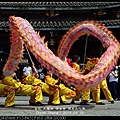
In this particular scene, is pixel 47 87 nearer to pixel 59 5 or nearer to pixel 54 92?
pixel 54 92

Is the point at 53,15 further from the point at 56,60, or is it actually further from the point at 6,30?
the point at 56,60

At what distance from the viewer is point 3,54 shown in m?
18.3

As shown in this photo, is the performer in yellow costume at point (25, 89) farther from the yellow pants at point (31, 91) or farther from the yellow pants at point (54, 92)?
the yellow pants at point (54, 92)

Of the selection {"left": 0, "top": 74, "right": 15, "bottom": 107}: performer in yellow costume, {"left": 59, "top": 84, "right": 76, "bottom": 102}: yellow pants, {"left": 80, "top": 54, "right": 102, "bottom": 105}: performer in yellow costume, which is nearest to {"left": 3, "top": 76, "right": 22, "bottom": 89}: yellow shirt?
{"left": 0, "top": 74, "right": 15, "bottom": 107}: performer in yellow costume

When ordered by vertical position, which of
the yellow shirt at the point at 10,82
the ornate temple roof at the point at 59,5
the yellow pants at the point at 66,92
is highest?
the ornate temple roof at the point at 59,5

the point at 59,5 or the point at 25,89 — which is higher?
the point at 59,5

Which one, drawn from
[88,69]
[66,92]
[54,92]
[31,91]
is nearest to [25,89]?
[31,91]

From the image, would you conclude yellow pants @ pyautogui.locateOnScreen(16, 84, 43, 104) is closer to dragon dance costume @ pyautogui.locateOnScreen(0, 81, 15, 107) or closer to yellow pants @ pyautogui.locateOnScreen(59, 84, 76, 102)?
dragon dance costume @ pyautogui.locateOnScreen(0, 81, 15, 107)

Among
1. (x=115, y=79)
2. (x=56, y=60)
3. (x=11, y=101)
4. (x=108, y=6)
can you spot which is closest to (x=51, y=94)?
(x=11, y=101)

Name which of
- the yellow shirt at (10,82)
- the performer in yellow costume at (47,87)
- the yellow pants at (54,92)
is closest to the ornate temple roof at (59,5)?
the performer in yellow costume at (47,87)

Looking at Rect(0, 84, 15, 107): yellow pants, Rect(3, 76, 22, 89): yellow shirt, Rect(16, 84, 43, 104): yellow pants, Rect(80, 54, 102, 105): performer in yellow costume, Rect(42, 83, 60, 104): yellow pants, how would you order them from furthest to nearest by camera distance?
1. Rect(80, 54, 102, 105): performer in yellow costume
2. Rect(42, 83, 60, 104): yellow pants
3. Rect(16, 84, 43, 104): yellow pants
4. Rect(0, 84, 15, 107): yellow pants
5. Rect(3, 76, 22, 89): yellow shirt

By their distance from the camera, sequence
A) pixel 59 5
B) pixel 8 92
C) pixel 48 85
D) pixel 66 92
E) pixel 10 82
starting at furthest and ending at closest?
pixel 59 5, pixel 66 92, pixel 48 85, pixel 8 92, pixel 10 82

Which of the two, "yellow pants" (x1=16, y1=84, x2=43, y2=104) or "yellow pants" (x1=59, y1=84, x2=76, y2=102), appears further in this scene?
"yellow pants" (x1=59, y1=84, x2=76, y2=102)

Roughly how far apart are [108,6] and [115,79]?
582cm
